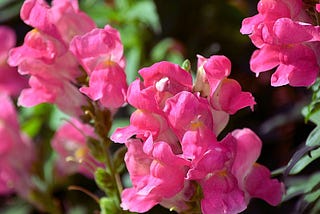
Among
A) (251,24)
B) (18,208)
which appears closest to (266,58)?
→ (251,24)

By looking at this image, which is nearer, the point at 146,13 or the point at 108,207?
the point at 108,207

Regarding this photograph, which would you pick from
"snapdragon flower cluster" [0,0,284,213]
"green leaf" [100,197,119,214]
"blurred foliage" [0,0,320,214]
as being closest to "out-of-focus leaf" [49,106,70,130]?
"blurred foliage" [0,0,320,214]

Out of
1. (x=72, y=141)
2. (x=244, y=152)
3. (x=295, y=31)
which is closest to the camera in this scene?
(x=295, y=31)

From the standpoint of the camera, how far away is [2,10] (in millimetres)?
1393

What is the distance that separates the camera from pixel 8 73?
1492 millimetres

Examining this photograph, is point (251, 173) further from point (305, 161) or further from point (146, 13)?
point (146, 13)

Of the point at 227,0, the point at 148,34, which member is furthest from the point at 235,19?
the point at 148,34

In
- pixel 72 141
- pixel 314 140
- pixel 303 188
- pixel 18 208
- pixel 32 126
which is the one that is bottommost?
pixel 18 208

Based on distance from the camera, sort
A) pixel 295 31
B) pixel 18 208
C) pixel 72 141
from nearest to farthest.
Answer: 1. pixel 295 31
2. pixel 72 141
3. pixel 18 208

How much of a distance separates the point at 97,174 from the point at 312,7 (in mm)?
280

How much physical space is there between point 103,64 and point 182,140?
0.48 feet

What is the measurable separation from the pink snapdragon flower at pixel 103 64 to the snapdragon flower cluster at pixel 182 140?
54 mm

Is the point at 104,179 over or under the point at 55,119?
over

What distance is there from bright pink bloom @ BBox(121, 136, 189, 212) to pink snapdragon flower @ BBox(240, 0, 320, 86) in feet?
0.39
